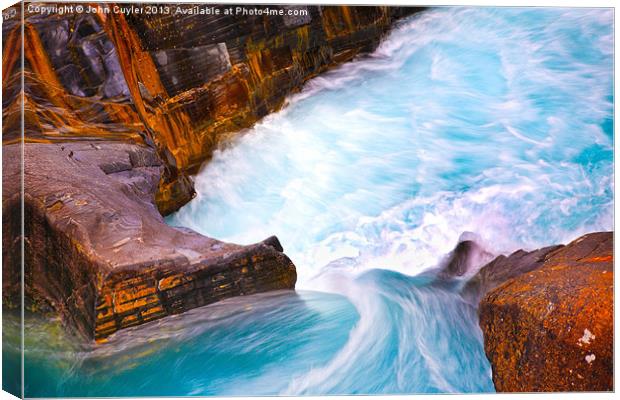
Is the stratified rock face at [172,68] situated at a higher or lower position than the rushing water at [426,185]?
higher

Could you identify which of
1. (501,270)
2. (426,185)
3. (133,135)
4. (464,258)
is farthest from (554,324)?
(133,135)

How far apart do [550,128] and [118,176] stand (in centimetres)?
270

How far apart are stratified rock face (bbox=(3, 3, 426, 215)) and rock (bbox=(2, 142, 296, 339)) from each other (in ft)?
0.79

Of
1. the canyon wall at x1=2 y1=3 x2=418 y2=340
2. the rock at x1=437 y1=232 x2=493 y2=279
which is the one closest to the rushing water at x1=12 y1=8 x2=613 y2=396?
the rock at x1=437 y1=232 x2=493 y2=279

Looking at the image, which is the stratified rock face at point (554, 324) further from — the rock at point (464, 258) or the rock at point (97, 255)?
the rock at point (97, 255)

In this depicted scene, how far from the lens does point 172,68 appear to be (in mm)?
4680

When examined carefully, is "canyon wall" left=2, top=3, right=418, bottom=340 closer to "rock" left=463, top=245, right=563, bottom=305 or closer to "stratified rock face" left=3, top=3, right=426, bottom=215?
"stratified rock face" left=3, top=3, right=426, bottom=215

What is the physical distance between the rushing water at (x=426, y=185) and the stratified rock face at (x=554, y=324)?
141mm

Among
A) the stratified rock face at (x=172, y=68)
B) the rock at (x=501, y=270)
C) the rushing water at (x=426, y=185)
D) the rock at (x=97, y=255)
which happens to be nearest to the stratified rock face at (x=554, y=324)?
the rock at (x=501, y=270)

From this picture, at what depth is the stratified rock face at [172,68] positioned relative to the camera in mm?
4414

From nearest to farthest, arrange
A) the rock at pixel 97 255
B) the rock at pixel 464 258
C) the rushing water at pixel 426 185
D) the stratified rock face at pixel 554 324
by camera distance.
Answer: the rock at pixel 97 255
the stratified rock face at pixel 554 324
the rushing water at pixel 426 185
the rock at pixel 464 258

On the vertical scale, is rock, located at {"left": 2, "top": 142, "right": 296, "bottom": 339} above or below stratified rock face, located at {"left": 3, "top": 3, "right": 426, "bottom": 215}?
below

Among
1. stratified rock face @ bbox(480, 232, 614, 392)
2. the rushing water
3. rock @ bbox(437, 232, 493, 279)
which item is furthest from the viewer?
rock @ bbox(437, 232, 493, 279)

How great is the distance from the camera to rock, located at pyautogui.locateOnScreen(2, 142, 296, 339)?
418 cm
